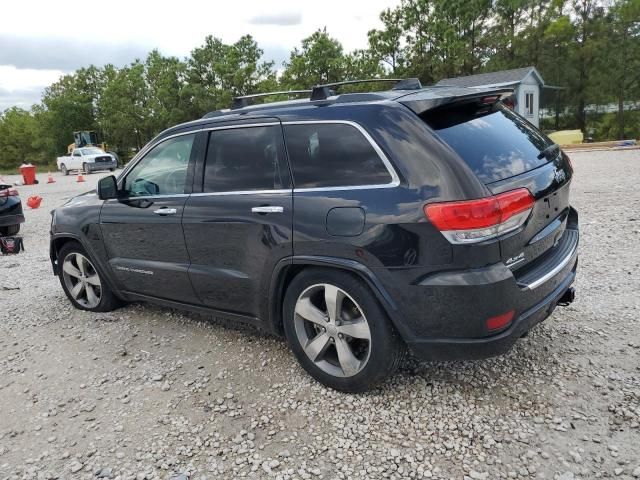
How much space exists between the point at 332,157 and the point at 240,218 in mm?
793

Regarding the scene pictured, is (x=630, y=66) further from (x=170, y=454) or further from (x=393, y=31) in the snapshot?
(x=170, y=454)

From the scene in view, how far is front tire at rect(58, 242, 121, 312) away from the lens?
4.78 m

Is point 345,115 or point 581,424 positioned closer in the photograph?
point 581,424

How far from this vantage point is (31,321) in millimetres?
4887

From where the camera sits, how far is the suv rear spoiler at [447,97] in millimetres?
2852

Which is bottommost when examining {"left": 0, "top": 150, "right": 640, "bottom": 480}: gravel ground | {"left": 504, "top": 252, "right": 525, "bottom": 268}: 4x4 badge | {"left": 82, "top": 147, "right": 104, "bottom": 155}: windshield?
{"left": 0, "top": 150, "right": 640, "bottom": 480}: gravel ground

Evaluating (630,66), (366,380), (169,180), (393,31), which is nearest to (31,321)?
(169,180)

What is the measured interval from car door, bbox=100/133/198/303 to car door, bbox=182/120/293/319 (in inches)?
6.2

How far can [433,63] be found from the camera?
39469 millimetres

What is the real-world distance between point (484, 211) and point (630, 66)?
34444mm

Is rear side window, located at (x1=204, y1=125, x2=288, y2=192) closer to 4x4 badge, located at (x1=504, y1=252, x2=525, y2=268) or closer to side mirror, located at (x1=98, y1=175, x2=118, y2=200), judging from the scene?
side mirror, located at (x1=98, y1=175, x2=118, y2=200)

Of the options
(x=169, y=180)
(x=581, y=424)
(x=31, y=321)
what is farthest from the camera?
(x=31, y=321)

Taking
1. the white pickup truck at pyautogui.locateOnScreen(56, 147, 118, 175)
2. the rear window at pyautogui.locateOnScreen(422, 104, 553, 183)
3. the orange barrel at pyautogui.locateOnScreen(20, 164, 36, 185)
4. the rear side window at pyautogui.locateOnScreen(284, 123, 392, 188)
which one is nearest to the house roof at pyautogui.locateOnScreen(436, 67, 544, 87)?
the white pickup truck at pyautogui.locateOnScreen(56, 147, 118, 175)

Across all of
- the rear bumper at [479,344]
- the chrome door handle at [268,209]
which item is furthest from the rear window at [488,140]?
the chrome door handle at [268,209]
